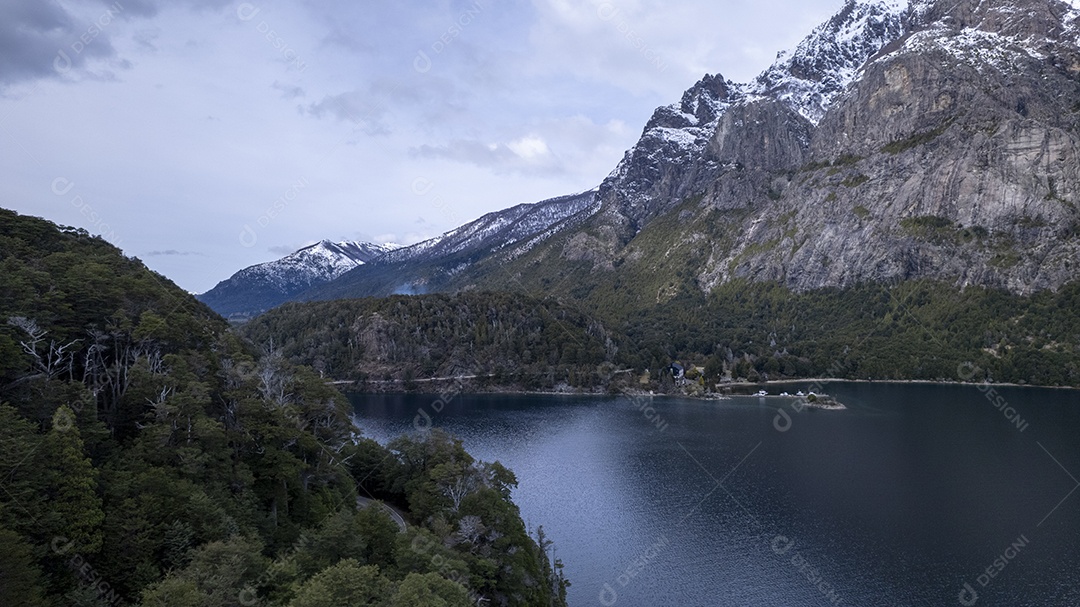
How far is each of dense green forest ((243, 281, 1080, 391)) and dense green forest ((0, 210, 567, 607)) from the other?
117m

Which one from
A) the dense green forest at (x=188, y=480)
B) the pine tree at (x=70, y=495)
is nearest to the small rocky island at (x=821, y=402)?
the dense green forest at (x=188, y=480)

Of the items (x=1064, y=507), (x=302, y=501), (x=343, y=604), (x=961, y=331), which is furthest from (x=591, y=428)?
(x=961, y=331)

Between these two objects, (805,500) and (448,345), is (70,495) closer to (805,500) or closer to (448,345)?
(805,500)

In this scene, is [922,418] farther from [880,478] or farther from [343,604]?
[343,604]

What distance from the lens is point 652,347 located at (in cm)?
18500

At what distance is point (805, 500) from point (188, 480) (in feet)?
190

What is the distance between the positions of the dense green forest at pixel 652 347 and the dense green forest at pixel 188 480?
116845 millimetres

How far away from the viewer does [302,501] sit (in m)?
42.7

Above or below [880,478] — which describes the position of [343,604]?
above

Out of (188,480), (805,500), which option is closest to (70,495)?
(188,480)

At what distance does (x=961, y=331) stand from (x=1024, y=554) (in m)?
146

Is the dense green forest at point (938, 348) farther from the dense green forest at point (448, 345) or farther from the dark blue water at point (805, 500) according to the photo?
the dark blue water at point (805, 500)

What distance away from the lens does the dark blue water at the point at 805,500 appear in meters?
48.2

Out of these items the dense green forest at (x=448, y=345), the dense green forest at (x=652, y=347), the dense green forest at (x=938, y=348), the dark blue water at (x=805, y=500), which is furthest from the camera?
the dense green forest at (x=448, y=345)
